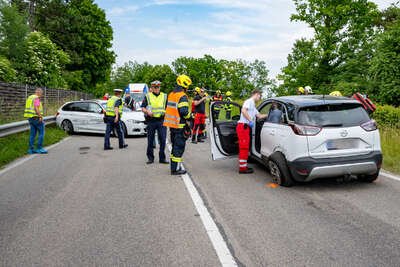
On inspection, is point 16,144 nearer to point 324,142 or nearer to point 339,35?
point 324,142

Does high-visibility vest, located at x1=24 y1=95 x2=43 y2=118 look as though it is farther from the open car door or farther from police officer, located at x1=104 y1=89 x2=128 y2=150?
the open car door

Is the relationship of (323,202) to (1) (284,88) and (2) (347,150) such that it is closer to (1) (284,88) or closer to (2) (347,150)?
(2) (347,150)

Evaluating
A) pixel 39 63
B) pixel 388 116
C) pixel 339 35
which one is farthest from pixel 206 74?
pixel 388 116

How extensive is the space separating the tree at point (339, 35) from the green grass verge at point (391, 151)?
69.5ft

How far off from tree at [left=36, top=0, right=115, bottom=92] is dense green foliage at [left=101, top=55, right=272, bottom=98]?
1827cm

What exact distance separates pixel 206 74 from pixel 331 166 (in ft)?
326

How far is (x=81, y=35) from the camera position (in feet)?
133

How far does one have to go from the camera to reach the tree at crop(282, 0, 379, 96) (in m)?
31.2

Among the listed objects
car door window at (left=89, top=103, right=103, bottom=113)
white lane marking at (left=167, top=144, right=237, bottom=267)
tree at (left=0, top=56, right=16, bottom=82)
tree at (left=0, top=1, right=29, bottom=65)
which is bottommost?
white lane marking at (left=167, top=144, right=237, bottom=267)

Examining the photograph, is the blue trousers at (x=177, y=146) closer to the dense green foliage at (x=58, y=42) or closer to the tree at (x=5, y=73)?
the tree at (x=5, y=73)

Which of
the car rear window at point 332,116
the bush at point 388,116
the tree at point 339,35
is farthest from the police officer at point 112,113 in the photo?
the tree at point 339,35

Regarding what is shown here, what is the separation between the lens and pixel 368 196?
214 inches

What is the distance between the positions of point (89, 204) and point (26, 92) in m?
13.0

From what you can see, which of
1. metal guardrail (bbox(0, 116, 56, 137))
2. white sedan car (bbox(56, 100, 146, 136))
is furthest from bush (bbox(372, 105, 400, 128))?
metal guardrail (bbox(0, 116, 56, 137))
